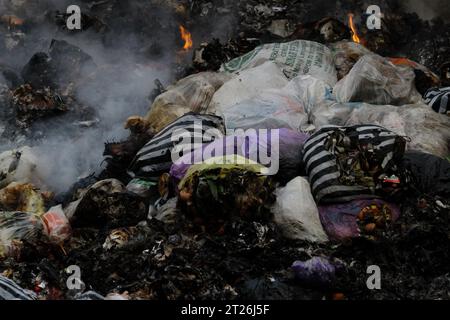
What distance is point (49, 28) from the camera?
6.36m

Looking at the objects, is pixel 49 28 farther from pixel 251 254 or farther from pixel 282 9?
pixel 251 254

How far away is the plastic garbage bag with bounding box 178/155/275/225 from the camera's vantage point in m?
3.51

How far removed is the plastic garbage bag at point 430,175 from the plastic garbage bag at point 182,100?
150 centimetres

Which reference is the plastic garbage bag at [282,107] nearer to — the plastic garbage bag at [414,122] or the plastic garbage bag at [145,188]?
the plastic garbage bag at [414,122]

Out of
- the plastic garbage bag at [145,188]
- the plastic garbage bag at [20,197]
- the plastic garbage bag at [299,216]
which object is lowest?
the plastic garbage bag at [20,197]

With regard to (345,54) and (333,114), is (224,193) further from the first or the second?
(345,54)

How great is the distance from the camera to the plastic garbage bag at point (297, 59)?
492 cm

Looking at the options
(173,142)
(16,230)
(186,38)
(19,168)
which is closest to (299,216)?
(173,142)

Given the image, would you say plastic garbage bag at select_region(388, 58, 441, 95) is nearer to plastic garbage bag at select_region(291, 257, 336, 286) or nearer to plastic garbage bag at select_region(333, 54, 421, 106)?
plastic garbage bag at select_region(333, 54, 421, 106)

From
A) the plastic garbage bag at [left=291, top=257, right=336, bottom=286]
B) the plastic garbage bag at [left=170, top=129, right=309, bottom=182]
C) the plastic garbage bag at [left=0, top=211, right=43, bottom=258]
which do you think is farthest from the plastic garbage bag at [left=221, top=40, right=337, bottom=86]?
the plastic garbage bag at [left=291, top=257, right=336, bottom=286]

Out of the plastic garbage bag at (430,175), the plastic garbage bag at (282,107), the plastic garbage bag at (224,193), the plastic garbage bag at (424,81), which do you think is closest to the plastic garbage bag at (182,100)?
the plastic garbage bag at (282,107)

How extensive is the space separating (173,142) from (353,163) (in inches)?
40.3
